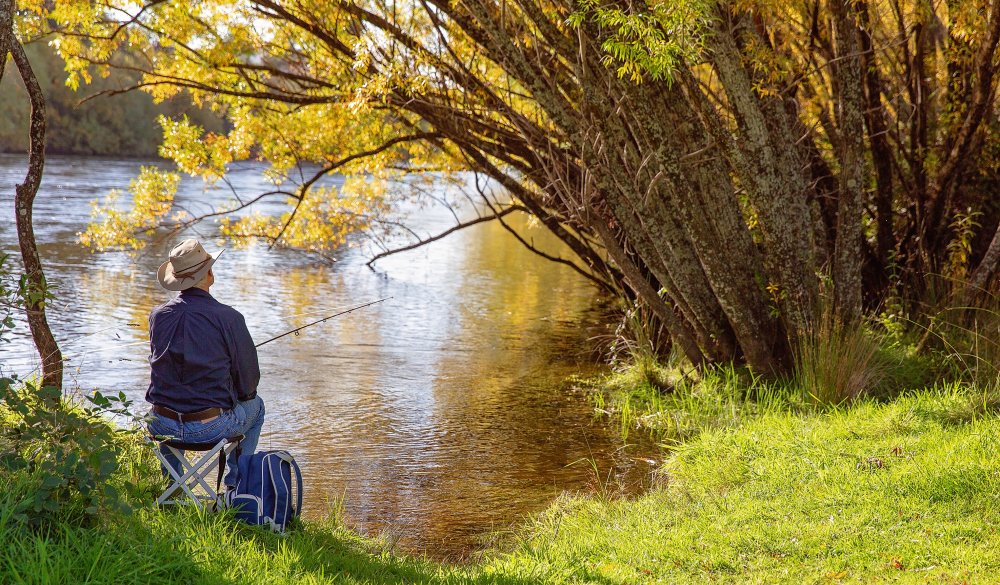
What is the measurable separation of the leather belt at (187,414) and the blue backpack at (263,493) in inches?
11.1

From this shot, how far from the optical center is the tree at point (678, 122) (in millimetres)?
7410

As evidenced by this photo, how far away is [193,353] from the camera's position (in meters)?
4.47

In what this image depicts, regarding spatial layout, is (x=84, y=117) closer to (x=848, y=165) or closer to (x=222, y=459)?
(x=848, y=165)

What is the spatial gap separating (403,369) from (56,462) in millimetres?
6768

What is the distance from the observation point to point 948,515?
185 inches

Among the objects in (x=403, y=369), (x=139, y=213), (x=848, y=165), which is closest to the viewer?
(x=848, y=165)

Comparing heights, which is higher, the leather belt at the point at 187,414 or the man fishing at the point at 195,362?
the man fishing at the point at 195,362

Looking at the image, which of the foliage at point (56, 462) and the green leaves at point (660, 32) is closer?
the foliage at point (56, 462)

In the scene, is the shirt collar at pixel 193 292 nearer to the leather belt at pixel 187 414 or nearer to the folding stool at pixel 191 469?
the leather belt at pixel 187 414

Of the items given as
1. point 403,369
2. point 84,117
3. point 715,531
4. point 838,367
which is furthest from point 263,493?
point 84,117

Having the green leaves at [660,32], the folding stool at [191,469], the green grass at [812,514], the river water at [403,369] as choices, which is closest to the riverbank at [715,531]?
the green grass at [812,514]

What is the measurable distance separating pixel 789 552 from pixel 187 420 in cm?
292

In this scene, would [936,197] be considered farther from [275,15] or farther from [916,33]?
[275,15]

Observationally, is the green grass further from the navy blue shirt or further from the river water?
the navy blue shirt
